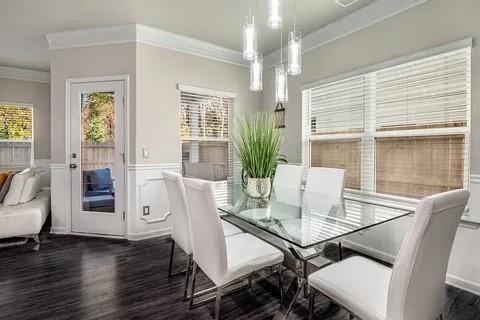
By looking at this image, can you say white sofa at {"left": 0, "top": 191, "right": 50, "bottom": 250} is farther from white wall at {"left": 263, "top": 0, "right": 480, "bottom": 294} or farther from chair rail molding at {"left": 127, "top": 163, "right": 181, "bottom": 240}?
white wall at {"left": 263, "top": 0, "right": 480, "bottom": 294}

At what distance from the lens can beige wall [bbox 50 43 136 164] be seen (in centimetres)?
346

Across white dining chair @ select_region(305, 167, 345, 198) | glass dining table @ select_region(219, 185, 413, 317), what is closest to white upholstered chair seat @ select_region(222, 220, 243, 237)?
glass dining table @ select_region(219, 185, 413, 317)

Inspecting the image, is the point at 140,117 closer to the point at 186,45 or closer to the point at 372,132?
the point at 186,45

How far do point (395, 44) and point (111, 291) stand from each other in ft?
11.2

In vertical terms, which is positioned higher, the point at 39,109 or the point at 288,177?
the point at 39,109

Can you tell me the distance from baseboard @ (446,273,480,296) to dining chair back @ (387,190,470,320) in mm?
1381

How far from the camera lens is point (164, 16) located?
3.13m

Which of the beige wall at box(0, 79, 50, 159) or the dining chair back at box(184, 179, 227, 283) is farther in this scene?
the beige wall at box(0, 79, 50, 159)

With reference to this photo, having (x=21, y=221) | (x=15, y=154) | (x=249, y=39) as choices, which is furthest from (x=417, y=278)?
(x=15, y=154)

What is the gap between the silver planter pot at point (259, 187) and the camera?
2.64 m

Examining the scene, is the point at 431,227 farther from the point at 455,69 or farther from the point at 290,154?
the point at 290,154

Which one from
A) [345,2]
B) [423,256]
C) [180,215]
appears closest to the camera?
[423,256]

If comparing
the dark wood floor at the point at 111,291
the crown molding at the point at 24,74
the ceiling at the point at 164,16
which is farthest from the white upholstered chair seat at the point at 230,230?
the crown molding at the point at 24,74

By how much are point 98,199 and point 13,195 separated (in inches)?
38.2
